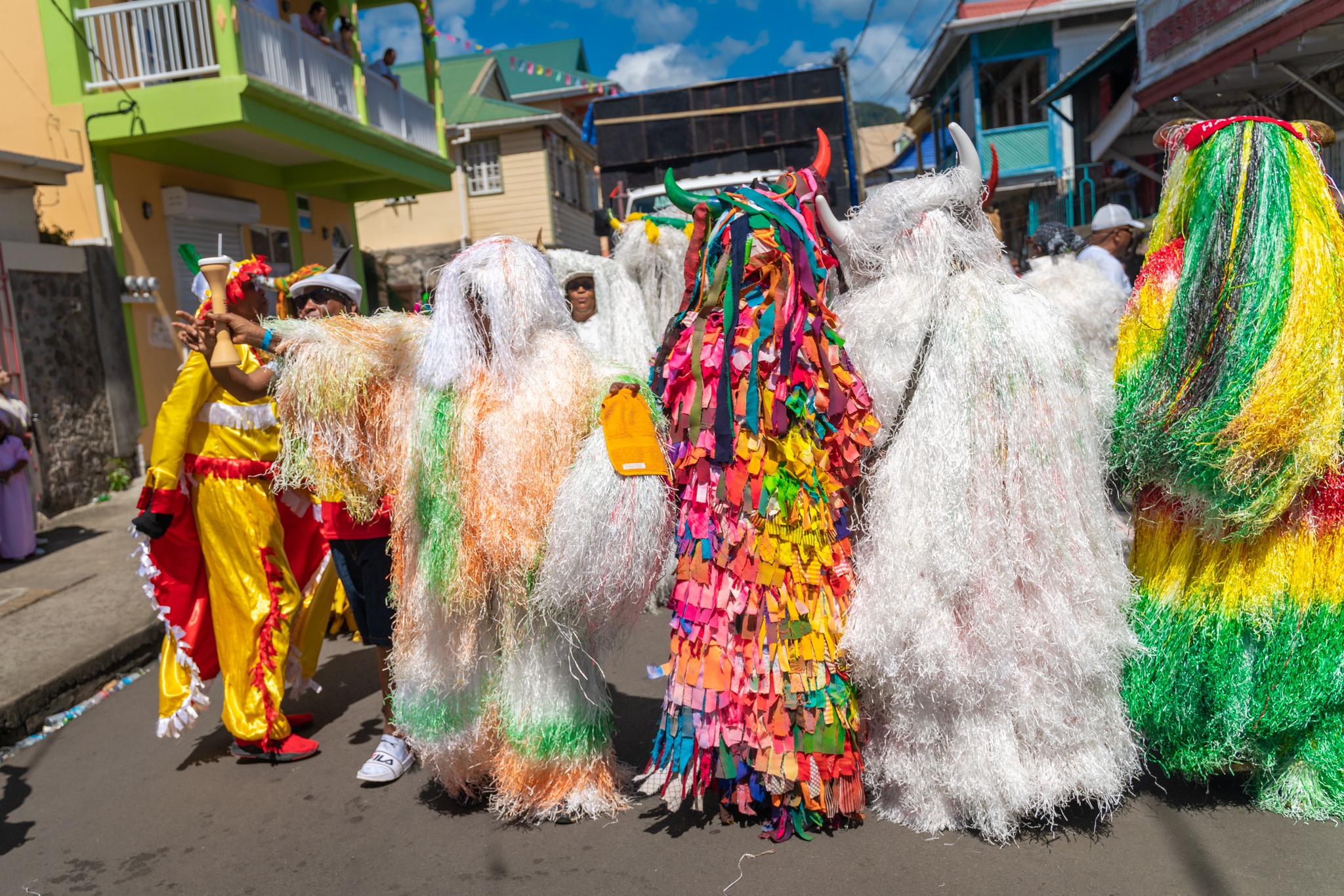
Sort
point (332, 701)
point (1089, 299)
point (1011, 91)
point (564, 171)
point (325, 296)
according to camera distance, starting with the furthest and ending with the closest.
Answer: point (564, 171)
point (1011, 91)
point (1089, 299)
point (332, 701)
point (325, 296)

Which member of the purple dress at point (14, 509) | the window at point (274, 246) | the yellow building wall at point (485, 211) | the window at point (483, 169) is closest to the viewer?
the purple dress at point (14, 509)

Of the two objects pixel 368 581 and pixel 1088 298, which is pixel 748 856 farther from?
pixel 1088 298

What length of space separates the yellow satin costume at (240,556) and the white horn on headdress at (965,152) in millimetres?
2632

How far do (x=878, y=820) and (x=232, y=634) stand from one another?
2.54m

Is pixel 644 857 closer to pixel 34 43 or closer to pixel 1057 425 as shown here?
pixel 1057 425

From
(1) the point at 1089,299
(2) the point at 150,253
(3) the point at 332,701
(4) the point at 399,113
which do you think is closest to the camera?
(3) the point at 332,701

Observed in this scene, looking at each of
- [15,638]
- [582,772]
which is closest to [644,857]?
[582,772]

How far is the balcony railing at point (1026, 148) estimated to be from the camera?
18.5 m

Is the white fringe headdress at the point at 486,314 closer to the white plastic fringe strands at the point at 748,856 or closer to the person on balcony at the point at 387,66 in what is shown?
the white plastic fringe strands at the point at 748,856

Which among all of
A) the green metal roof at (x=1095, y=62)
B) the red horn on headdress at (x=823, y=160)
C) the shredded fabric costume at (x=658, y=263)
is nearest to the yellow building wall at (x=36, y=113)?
the shredded fabric costume at (x=658, y=263)

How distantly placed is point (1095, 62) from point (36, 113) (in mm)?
14438

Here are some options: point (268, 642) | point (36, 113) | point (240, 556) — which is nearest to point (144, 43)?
point (36, 113)

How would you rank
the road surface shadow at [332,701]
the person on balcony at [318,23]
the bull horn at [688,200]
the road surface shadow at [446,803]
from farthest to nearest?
the person on balcony at [318,23] → the road surface shadow at [332,701] → the road surface shadow at [446,803] → the bull horn at [688,200]

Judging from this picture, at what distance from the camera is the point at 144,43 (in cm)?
919
